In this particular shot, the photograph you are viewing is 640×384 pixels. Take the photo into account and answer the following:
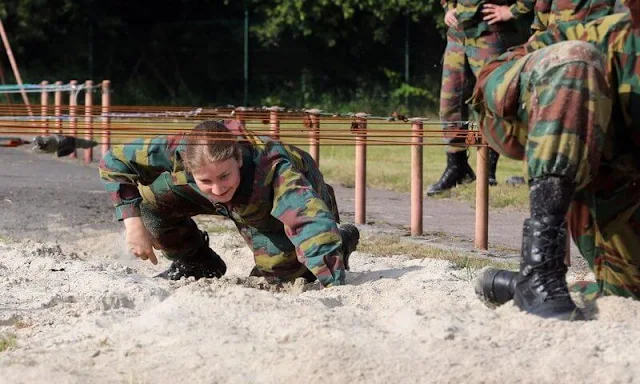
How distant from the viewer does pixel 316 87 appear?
26.3 meters

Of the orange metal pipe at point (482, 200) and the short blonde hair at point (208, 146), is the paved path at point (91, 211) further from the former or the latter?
the short blonde hair at point (208, 146)

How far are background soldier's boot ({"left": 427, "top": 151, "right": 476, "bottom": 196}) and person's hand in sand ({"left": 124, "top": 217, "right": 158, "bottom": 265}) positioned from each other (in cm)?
503

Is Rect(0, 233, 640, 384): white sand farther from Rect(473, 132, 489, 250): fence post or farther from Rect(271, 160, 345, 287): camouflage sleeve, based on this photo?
Rect(473, 132, 489, 250): fence post

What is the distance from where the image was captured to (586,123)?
416 centimetres

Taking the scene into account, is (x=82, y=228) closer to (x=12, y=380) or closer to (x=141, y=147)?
(x=141, y=147)

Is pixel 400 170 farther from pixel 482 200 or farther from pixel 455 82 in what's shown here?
pixel 482 200

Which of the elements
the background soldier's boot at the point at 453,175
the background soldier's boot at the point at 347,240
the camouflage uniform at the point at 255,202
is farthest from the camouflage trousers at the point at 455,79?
the camouflage uniform at the point at 255,202

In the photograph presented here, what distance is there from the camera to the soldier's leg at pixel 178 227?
258 inches

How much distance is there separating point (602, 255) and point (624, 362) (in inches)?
44.3

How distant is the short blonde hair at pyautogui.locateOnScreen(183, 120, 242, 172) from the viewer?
19.8ft

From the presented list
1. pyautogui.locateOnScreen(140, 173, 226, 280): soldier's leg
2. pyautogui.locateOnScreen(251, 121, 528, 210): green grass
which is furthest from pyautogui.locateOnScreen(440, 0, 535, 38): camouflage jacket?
pyautogui.locateOnScreen(140, 173, 226, 280): soldier's leg

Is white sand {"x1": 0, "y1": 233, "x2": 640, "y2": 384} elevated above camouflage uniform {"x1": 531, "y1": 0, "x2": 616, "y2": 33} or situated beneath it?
situated beneath

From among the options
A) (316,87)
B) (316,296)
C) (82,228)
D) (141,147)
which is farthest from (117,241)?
(316,87)

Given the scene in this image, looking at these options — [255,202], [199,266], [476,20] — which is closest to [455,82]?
[476,20]
